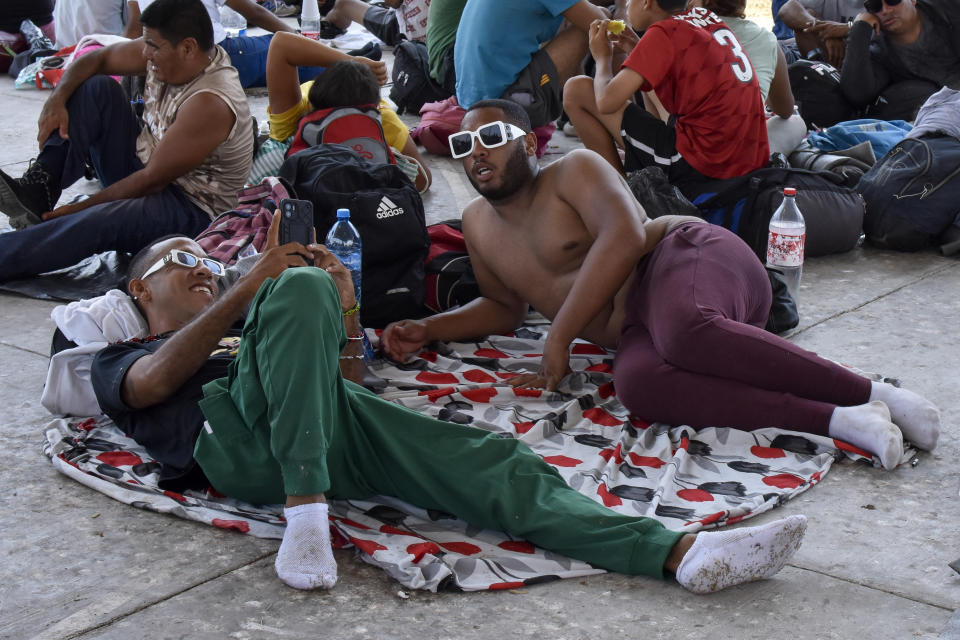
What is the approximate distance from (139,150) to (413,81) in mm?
2779

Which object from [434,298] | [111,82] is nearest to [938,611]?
[434,298]

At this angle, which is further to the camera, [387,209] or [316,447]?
[387,209]

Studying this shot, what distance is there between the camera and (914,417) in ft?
10.8

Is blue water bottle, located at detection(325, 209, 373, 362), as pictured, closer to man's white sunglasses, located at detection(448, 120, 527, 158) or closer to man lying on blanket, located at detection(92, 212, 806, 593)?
man's white sunglasses, located at detection(448, 120, 527, 158)

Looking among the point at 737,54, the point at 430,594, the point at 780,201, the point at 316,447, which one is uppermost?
the point at 737,54

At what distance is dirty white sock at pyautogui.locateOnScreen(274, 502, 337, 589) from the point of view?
8.69 ft

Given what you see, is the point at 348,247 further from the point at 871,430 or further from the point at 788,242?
the point at 871,430

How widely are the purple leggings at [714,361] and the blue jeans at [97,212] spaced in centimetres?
247

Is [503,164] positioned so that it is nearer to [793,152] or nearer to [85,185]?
[793,152]

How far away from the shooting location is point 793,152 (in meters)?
5.99

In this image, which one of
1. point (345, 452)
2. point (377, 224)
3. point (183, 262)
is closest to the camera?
point (345, 452)

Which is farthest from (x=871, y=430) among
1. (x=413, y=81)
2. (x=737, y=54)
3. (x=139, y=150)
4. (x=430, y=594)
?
(x=413, y=81)

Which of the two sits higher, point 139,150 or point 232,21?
point 232,21

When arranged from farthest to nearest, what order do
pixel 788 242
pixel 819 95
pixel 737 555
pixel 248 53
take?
1. pixel 248 53
2. pixel 819 95
3. pixel 788 242
4. pixel 737 555
